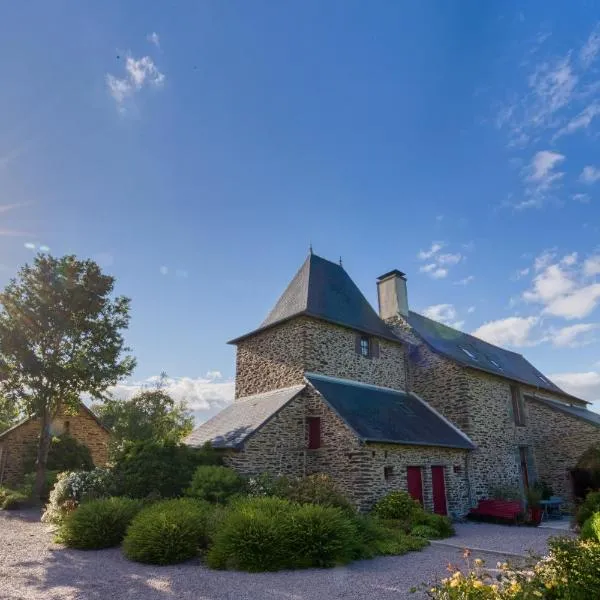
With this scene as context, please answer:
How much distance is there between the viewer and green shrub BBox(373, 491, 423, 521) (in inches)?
468

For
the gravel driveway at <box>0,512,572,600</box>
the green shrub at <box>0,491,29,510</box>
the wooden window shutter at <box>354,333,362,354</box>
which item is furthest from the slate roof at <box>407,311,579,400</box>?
the green shrub at <box>0,491,29,510</box>

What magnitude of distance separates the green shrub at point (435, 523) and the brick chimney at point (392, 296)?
1041 centimetres

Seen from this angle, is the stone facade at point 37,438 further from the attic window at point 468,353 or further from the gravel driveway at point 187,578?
the attic window at point 468,353

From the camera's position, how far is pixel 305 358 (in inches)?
616

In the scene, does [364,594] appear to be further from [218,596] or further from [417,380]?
[417,380]

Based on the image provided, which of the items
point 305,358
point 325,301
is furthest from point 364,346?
point 305,358

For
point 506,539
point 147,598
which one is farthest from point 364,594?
point 506,539

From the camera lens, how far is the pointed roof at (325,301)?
55.2ft

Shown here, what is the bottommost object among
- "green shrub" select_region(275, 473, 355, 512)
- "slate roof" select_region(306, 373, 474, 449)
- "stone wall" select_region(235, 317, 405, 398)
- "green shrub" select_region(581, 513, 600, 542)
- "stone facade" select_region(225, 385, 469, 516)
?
"green shrub" select_region(581, 513, 600, 542)

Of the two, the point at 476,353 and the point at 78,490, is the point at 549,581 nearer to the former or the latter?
the point at 78,490

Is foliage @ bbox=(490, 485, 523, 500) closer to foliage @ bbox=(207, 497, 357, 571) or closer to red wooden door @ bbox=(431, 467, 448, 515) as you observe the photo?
red wooden door @ bbox=(431, 467, 448, 515)

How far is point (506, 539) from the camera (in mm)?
11055

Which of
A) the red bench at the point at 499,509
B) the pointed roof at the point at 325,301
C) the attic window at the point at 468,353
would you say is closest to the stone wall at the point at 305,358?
the pointed roof at the point at 325,301

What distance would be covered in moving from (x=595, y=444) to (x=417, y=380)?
7.01 metres
